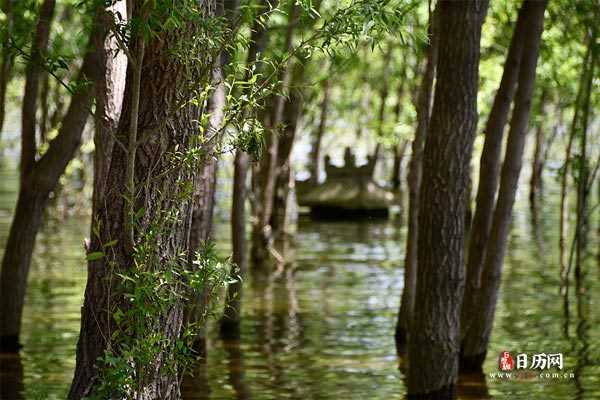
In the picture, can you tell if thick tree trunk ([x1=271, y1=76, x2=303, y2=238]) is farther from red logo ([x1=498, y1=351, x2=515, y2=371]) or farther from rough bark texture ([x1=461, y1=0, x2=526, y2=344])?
rough bark texture ([x1=461, y1=0, x2=526, y2=344])

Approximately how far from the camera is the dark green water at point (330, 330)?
1112cm

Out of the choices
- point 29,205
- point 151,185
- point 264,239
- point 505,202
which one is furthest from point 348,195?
point 151,185

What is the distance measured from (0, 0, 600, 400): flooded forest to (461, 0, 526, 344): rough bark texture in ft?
0.08

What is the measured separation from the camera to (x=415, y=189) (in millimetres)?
12922

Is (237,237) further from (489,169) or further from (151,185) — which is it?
(151,185)

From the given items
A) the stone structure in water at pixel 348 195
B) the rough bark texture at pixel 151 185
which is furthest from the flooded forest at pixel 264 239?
the stone structure in water at pixel 348 195

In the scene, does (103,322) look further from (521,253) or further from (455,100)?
(521,253)

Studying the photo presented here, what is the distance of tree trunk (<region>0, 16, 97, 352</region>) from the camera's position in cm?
1166

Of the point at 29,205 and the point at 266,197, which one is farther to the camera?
the point at 266,197

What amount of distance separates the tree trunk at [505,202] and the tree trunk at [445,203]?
70.8 inches

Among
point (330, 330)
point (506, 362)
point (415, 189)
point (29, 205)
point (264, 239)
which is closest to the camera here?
point (29, 205)

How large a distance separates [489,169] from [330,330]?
3971 mm

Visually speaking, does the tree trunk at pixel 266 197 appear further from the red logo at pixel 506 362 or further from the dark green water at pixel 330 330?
the red logo at pixel 506 362

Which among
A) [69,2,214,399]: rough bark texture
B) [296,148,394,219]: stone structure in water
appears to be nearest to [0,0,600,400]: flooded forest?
[69,2,214,399]: rough bark texture
